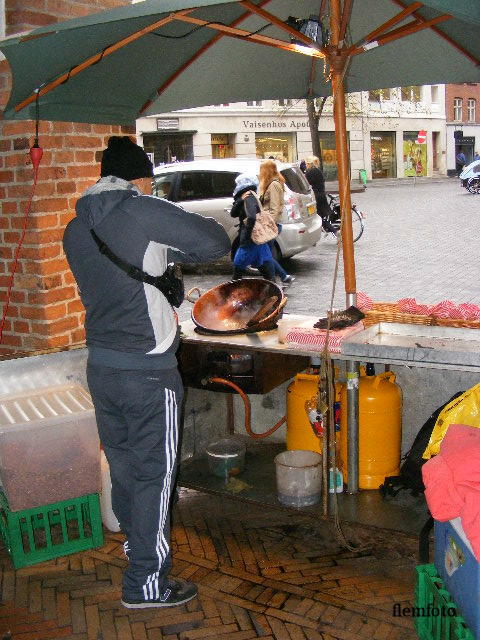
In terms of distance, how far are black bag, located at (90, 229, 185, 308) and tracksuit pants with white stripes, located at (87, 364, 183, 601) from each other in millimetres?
334

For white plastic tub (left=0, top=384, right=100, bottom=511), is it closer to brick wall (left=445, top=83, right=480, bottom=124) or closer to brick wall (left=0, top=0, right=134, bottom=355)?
brick wall (left=0, top=0, right=134, bottom=355)

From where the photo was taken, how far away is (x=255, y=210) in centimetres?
929

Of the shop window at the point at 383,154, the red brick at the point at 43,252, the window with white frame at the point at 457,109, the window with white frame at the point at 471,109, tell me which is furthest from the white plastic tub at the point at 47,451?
the window with white frame at the point at 471,109

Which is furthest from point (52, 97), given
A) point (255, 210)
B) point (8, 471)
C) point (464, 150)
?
point (464, 150)

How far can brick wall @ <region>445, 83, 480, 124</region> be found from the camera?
43.8 m

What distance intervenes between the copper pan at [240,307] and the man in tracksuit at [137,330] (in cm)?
99

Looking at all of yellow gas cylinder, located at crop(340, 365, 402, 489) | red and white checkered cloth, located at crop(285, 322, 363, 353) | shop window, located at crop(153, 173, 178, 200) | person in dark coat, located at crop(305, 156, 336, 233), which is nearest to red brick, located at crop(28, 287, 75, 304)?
red and white checkered cloth, located at crop(285, 322, 363, 353)

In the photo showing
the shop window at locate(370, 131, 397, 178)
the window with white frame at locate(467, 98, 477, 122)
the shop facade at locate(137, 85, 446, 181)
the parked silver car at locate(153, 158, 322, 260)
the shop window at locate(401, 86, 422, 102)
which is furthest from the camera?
the window with white frame at locate(467, 98, 477, 122)

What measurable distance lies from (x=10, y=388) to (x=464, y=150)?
4647 cm

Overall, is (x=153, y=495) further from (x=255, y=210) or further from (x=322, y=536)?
(x=255, y=210)

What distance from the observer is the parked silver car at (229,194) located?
10.9 metres

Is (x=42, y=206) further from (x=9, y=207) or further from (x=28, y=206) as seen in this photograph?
(x=9, y=207)

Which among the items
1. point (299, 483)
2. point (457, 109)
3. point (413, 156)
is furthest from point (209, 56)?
point (457, 109)

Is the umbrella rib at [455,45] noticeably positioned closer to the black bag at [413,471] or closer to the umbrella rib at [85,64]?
the umbrella rib at [85,64]
